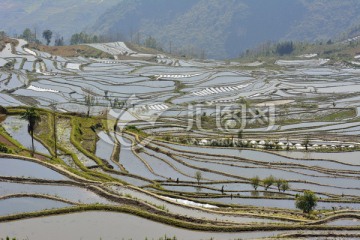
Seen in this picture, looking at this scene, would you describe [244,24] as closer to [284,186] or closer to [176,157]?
[176,157]

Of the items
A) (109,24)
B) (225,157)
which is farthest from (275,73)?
(109,24)

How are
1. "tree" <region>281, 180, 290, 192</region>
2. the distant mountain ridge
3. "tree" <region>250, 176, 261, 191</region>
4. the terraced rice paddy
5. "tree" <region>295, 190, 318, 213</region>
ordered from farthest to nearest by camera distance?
the distant mountain ridge < "tree" <region>250, 176, 261, 191</region> < "tree" <region>281, 180, 290, 192</region> < "tree" <region>295, 190, 318, 213</region> < the terraced rice paddy

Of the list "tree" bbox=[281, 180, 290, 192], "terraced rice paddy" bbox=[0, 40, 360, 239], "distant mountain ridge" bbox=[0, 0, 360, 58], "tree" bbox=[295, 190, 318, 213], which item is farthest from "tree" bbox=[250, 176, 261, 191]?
"distant mountain ridge" bbox=[0, 0, 360, 58]

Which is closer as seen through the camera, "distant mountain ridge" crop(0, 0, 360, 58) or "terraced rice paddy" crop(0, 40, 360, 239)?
"terraced rice paddy" crop(0, 40, 360, 239)

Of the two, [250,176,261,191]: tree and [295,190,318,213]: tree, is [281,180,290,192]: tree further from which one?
[295,190,318,213]: tree

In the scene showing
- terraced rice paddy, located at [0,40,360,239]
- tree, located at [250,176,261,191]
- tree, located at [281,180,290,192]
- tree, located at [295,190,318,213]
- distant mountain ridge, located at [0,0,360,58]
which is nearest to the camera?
terraced rice paddy, located at [0,40,360,239]

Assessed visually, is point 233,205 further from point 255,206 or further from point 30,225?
point 30,225

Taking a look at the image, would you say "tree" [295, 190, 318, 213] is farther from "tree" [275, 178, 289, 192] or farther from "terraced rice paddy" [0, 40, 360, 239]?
"tree" [275, 178, 289, 192]

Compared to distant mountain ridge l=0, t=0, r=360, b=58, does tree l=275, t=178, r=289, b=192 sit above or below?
below
